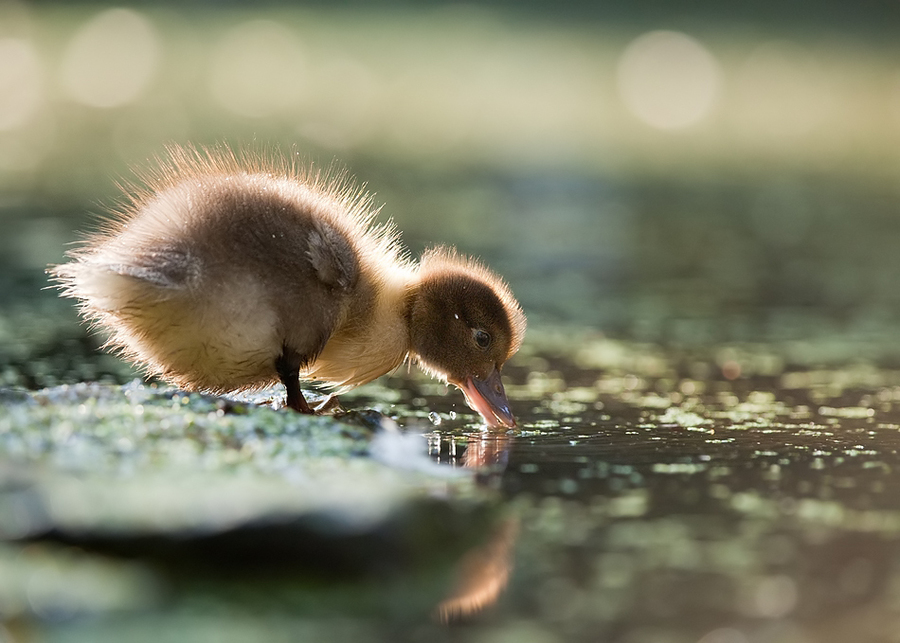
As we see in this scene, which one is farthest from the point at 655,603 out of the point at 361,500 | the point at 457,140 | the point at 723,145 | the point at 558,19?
the point at 558,19

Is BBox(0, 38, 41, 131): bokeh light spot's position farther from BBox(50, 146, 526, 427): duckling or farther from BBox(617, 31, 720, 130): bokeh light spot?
BBox(50, 146, 526, 427): duckling

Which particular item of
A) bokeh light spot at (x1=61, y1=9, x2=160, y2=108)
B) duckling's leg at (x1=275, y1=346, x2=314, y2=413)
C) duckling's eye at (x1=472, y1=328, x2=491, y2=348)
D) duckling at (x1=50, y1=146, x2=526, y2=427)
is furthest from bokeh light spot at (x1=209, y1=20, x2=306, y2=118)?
duckling's leg at (x1=275, y1=346, x2=314, y2=413)

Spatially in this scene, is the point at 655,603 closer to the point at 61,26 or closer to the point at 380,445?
the point at 380,445

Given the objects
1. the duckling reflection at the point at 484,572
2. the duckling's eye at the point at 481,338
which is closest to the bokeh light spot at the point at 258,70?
the duckling's eye at the point at 481,338

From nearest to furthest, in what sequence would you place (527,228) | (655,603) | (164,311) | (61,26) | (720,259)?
(655,603) < (164,311) < (720,259) < (527,228) < (61,26)

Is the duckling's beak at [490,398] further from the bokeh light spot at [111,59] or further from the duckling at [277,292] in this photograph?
the bokeh light spot at [111,59]

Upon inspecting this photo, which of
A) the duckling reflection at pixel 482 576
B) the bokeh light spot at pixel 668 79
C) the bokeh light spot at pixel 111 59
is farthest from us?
the bokeh light spot at pixel 668 79
